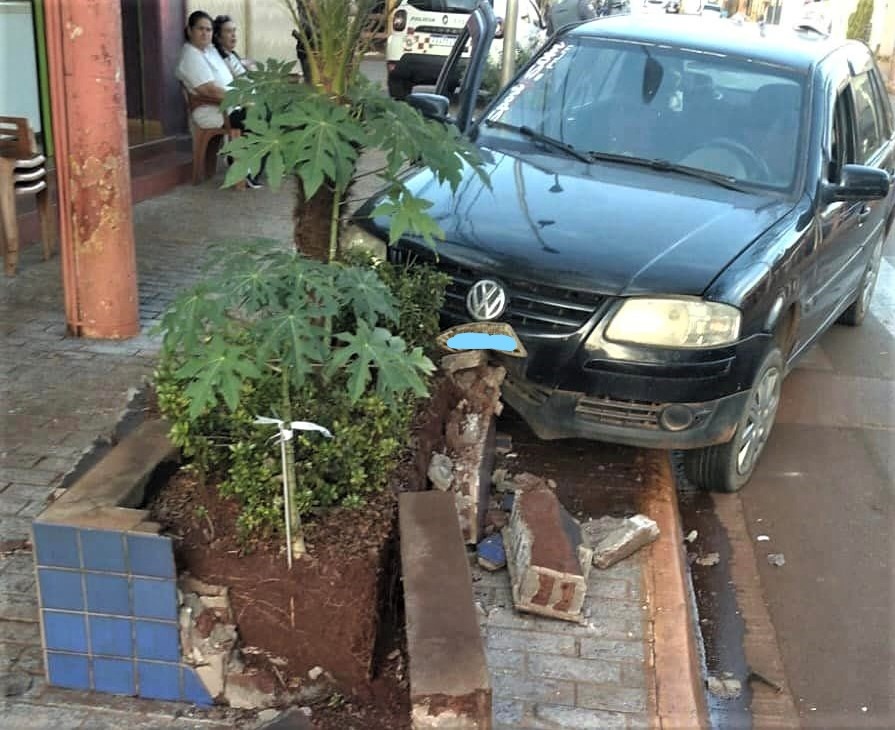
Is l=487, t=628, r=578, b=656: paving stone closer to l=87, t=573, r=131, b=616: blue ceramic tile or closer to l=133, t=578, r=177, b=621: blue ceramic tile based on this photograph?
l=133, t=578, r=177, b=621: blue ceramic tile

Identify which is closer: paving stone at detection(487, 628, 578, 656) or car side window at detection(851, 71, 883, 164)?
paving stone at detection(487, 628, 578, 656)

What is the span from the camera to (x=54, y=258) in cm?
677

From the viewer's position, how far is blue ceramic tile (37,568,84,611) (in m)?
2.90

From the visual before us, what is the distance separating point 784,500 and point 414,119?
9.44 ft

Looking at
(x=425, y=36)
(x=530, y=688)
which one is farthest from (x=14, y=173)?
(x=425, y=36)

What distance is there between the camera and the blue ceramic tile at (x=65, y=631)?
2951mm

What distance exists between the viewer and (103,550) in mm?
2852

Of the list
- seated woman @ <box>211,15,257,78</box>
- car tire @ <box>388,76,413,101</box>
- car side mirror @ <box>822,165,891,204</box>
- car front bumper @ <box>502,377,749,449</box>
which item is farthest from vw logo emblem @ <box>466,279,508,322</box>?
car tire @ <box>388,76,413,101</box>

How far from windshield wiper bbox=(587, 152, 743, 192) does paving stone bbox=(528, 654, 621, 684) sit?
2.66 metres

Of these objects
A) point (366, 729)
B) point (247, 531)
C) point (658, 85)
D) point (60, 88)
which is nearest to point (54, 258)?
point (60, 88)

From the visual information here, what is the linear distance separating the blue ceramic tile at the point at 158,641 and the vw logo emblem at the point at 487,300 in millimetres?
1935

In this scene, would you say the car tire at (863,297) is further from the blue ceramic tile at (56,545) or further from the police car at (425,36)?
the police car at (425,36)

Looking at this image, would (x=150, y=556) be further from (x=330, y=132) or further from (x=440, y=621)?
(x=330, y=132)

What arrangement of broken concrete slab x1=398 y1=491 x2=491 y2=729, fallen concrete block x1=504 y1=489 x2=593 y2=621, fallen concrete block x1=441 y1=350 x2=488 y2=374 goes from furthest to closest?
fallen concrete block x1=441 y1=350 x2=488 y2=374
fallen concrete block x1=504 y1=489 x2=593 y2=621
broken concrete slab x1=398 y1=491 x2=491 y2=729
